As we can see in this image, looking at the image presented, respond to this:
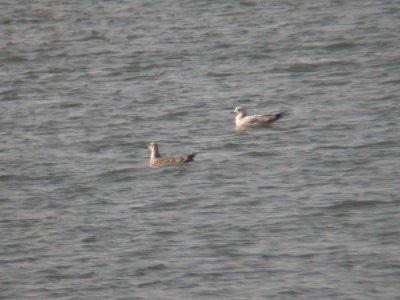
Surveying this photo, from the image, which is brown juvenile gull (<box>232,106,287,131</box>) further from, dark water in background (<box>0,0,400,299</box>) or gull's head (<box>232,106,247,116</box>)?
dark water in background (<box>0,0,400,299</box>)

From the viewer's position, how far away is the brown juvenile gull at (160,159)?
21.1m

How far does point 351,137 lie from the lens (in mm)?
22312

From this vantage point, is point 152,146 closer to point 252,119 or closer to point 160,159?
point 160,159

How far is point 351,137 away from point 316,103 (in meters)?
3.26

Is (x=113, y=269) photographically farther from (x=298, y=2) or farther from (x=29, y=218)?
(x=298, y=2)

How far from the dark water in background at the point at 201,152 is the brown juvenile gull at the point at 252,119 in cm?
23

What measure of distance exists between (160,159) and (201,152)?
127 cm

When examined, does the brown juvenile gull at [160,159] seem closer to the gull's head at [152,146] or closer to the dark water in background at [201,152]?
the gull's head at [152,146]

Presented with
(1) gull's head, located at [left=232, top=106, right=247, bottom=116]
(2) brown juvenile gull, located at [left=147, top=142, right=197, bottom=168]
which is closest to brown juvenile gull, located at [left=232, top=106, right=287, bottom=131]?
(1) gull's head, located at [left=232, top=106, right=247, bottom=116]

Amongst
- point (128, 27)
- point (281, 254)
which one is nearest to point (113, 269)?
point (281, 254)

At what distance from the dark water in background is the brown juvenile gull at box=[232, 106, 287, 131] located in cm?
23

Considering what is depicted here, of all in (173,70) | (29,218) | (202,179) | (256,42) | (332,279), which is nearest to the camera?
(332,279)

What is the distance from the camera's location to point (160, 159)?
21.1 meters

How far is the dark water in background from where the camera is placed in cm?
1539
